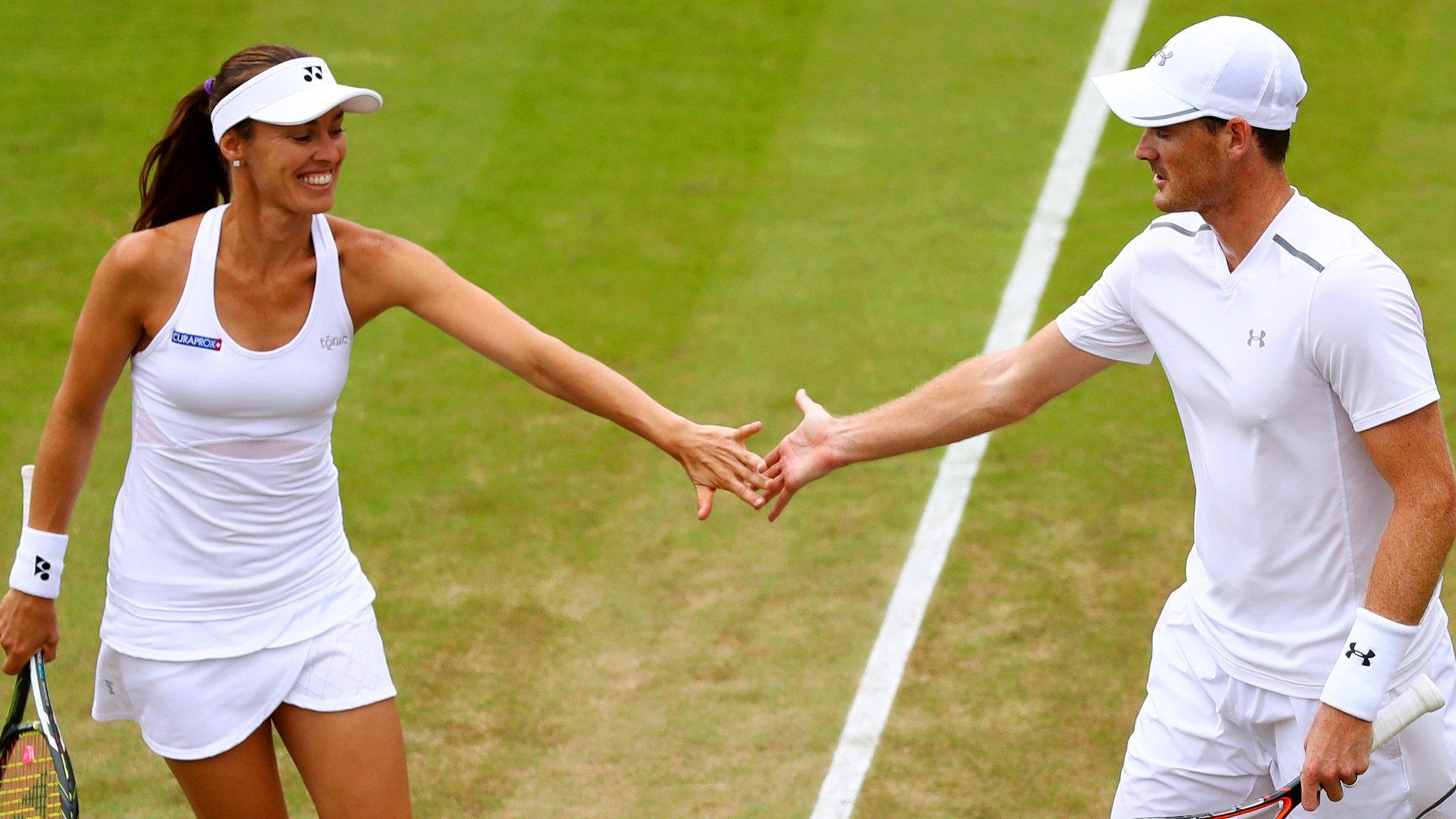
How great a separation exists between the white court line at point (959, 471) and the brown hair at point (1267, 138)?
2630 mm

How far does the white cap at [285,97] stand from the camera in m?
4.36

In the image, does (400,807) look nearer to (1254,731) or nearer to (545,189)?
(1254,731)

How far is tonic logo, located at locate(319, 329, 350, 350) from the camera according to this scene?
4.47 m

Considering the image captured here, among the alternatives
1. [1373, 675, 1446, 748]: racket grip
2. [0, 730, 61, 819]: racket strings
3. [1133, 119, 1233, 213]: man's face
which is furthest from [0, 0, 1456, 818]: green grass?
[1133, 119, 1233, 213]: man's face

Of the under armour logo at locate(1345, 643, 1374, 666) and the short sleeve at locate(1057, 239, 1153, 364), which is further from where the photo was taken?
the short sleeve at locate(1057, 239, 1153, 364)

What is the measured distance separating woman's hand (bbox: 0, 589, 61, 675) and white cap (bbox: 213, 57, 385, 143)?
133 centimetres

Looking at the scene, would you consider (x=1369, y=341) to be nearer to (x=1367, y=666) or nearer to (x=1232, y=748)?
(x=1367, y=666)

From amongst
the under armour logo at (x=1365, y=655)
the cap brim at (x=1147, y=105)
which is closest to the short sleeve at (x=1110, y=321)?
the cap brim at (x=1147, y=105)

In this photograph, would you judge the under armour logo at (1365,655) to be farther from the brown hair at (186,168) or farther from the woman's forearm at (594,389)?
the brown hair at (186,168)

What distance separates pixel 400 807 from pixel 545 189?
5762 mm

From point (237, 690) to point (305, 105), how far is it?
144 cm

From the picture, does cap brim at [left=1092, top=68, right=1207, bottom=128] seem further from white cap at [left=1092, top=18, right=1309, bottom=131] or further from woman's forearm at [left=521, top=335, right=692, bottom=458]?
woman's forearm at [left=521, top=335, right=692, bottom=458]

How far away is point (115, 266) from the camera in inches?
170

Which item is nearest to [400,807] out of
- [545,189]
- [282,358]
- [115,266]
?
[282,358]
